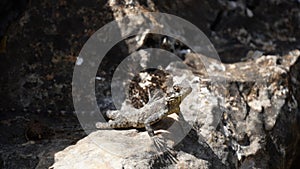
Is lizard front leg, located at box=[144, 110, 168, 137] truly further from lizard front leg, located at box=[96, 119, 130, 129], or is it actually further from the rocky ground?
the rocky ground

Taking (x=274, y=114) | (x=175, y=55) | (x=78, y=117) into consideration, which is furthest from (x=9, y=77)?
(x=274, y=114)

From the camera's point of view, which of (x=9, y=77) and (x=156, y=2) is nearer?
(x=9, y=77)

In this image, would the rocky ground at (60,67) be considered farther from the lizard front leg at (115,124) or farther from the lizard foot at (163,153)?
the lizard foot at (163,153)

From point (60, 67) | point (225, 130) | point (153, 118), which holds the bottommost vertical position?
point (225, 130)

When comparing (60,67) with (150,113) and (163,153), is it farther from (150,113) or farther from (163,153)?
(163,153)

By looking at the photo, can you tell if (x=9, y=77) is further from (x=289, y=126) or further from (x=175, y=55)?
(x=289, y=126)

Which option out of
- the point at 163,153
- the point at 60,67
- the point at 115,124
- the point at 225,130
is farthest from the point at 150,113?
the point at 60,67
